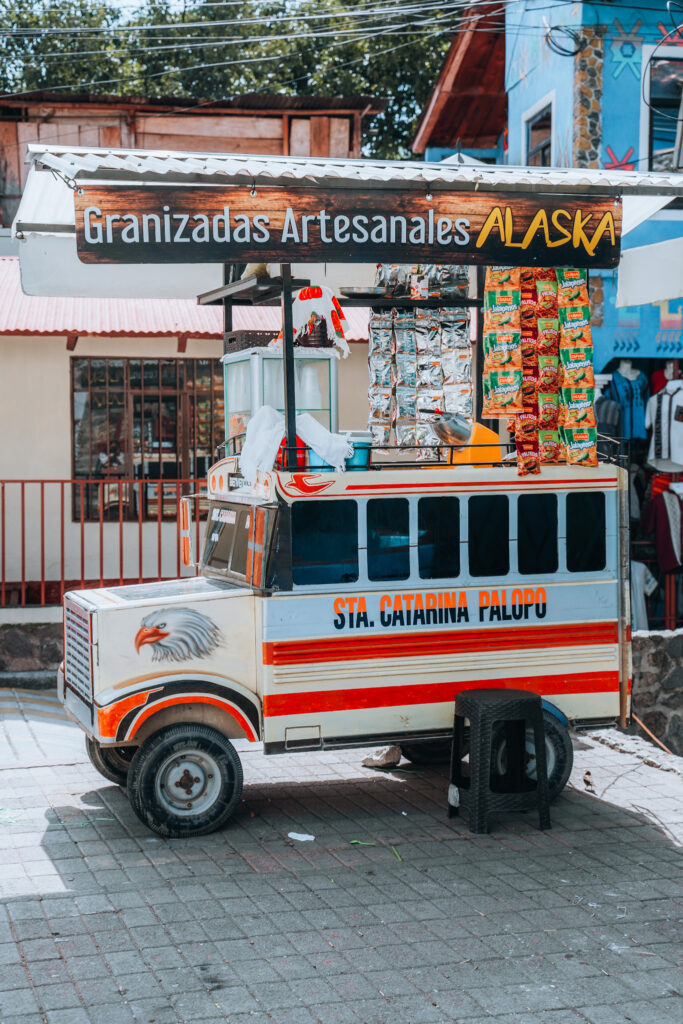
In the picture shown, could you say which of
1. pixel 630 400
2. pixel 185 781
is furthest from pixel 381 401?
pixel 630 400

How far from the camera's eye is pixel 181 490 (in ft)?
39.3

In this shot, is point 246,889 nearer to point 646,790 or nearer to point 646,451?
point 646,790

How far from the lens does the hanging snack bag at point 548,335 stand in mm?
7277

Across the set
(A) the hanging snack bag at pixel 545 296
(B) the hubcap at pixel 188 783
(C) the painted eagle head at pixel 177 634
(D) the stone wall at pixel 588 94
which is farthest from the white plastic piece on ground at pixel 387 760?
(D) the stone wall at pixel 588 94

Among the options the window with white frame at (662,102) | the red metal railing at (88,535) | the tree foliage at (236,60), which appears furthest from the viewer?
the tree foliage at (236,60)

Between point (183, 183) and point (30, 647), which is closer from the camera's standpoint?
point (183, 183)

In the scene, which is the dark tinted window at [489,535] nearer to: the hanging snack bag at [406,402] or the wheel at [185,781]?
the hanging snack bag at [406,402]

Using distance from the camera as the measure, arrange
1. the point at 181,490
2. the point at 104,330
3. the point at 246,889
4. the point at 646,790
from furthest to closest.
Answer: the point at 181,490 < the point at 104,330 < the point at 646,790 < the point at 246,889

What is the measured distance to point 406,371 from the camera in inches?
307

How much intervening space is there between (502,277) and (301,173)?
5.01 feet

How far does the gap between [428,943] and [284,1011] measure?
0.93 metres

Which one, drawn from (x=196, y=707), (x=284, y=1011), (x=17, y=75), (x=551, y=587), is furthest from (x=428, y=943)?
(x=17, y=75)

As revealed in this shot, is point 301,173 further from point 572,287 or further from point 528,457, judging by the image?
point 528,457

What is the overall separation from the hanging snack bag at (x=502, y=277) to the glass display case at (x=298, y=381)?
1.12 metres
